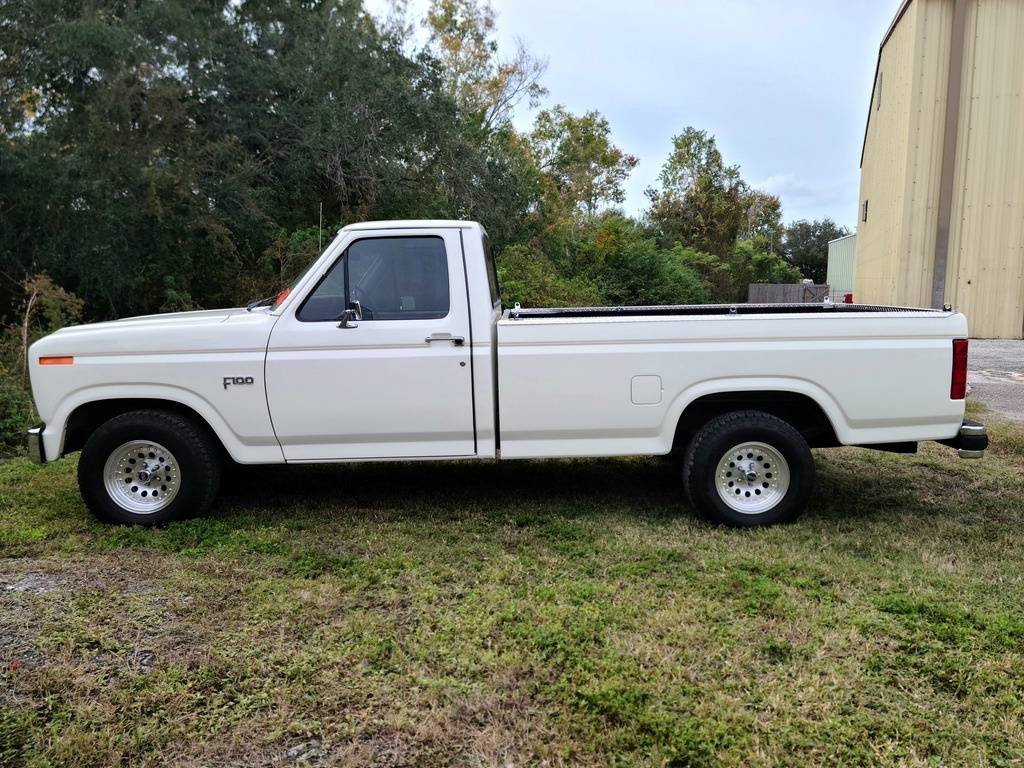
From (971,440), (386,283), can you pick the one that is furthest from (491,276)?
(971,440)

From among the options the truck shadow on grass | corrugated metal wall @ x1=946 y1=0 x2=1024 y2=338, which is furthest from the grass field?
corrugated metal wall @ x1=946 y1=0 x2=1024 y2=338

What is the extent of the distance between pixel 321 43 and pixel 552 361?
12.2 m

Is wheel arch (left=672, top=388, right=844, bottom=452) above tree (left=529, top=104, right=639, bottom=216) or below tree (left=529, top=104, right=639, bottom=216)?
below

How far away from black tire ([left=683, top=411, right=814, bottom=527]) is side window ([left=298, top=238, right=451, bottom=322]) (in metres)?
1.89

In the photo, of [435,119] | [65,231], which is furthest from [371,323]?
[435,119]

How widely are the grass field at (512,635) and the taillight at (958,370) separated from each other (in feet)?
2.84

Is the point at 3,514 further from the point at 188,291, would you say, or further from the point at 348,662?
the point at 188,291

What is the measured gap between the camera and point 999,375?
11.8 metres

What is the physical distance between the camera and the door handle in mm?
5156

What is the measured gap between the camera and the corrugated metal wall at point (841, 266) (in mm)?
34044

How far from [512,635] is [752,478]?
7.40 ft

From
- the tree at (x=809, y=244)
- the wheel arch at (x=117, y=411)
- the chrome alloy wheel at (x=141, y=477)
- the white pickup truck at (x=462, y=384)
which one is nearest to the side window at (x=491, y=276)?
the white pickup truck at (x=462, y=384)

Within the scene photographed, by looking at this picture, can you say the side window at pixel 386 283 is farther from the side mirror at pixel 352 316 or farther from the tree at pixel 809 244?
the tree at pixel 809 244

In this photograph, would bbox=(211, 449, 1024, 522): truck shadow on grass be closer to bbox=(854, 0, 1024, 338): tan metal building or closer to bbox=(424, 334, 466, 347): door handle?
bbox=(424, 334, 466, 347): door handle
